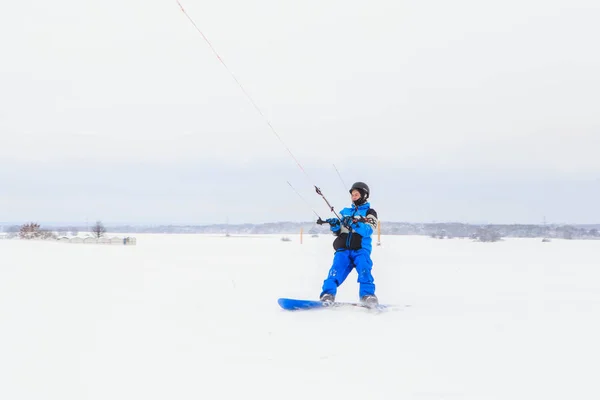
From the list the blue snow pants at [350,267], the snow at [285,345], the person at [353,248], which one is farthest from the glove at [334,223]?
the snow at [285,345]

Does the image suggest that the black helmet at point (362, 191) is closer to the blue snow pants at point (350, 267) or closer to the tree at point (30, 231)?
the blue snow pants at point (350, 267)

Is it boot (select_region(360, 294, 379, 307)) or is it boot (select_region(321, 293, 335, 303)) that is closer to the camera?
boot (select_region(360, 294, 379, 307))

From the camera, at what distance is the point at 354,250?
273 inches

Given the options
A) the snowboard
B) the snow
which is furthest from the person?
the snow

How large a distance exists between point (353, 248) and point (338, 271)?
408 mm

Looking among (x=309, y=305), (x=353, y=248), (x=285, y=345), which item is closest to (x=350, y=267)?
(x=353, y=248)

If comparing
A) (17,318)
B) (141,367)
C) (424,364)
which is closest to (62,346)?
(141,367)

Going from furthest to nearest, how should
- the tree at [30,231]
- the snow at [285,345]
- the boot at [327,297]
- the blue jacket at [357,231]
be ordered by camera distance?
1. the tree at [30,231]
2. the blue jacket at [357,231]
3. the boot at [327,297]
4. the snow at [285,345]

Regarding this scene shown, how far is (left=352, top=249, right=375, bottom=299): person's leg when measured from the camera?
21.7 ft

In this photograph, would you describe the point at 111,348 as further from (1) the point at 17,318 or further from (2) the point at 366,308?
(2) the point at 366,308

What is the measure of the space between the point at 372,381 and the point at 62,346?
2.90 meters

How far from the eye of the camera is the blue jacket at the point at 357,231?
6852 mm

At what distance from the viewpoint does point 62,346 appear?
437 centimetres

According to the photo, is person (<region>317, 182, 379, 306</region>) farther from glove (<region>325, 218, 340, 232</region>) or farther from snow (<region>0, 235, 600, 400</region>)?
snow (<region>0, 235, 600, 400</region>)
